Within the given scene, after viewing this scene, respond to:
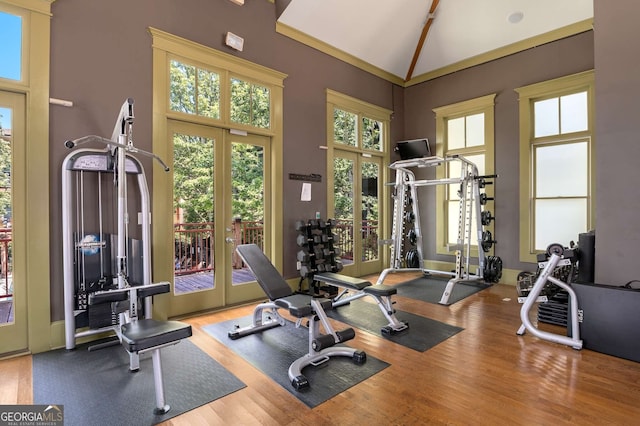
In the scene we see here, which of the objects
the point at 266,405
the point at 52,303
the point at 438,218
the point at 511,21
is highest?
the point at 511,21

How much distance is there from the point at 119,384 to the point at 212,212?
2.13 m

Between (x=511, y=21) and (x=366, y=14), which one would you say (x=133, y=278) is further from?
(x=511, y=21)

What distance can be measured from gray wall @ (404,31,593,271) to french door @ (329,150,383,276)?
1.40m

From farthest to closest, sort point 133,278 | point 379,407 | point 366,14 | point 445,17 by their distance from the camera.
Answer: point 445,17, point 366,14, point 133,278, point 379,407

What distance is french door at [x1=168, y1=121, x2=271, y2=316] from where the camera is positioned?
388 cm

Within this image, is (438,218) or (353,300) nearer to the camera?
(353,300)

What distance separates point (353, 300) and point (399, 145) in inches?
135

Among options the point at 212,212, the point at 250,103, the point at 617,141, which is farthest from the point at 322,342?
the point at 617,141

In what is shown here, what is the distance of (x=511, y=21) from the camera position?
17.0ft

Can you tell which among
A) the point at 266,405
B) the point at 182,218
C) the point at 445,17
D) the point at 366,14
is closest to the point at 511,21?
the point at 445,17

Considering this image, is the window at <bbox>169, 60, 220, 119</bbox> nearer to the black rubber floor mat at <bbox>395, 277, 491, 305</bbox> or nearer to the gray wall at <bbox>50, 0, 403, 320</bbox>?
the gray wall at <bbox>50, 0, 403, 320</bbox>

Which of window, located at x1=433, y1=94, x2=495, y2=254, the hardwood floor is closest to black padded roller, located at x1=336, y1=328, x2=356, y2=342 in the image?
the hardwood floor

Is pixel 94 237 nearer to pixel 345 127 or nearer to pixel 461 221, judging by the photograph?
pixel 345 127

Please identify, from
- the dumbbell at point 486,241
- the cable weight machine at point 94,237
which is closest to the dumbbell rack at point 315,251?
the cable weight machine at point 94,237
